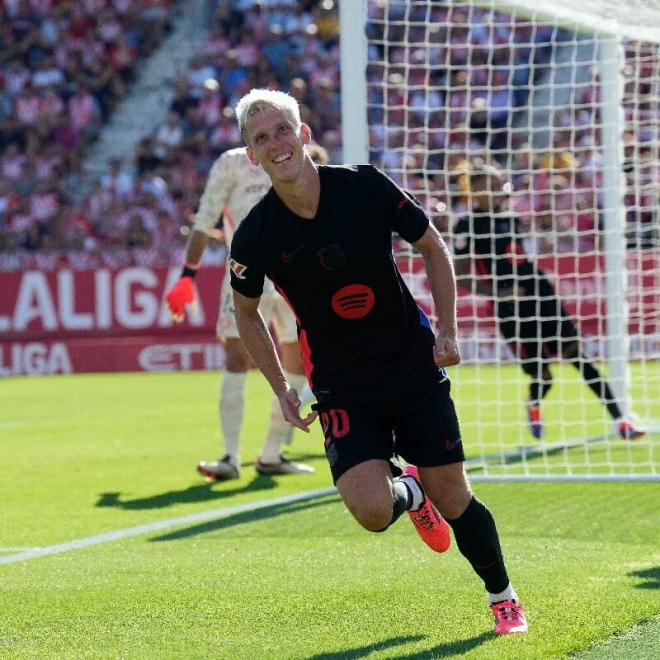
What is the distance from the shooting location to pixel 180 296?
943cm

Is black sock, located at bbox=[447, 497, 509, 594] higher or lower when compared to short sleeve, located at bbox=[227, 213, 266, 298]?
lower

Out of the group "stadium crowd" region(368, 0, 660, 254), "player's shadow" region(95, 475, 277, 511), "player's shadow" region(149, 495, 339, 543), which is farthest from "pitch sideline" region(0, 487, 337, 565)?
"stadium crowd" region(368, 0, 660, 254)

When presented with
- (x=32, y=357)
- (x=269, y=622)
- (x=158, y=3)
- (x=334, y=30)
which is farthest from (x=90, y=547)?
(x=158, y=3)

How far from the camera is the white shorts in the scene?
9.59 meters

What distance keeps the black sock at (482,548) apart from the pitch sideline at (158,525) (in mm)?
2599

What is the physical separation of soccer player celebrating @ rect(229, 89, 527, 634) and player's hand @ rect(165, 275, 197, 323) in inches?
165

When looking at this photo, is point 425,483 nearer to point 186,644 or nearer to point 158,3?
point 186,644

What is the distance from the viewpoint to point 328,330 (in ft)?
17.1

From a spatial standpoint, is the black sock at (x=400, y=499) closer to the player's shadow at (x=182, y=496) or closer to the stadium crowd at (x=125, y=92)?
the player's shadow at (x=182, y=496)

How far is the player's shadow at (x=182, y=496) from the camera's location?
8.61m

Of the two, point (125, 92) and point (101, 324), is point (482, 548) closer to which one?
point (101, 324)

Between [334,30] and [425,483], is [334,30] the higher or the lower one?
the higher one

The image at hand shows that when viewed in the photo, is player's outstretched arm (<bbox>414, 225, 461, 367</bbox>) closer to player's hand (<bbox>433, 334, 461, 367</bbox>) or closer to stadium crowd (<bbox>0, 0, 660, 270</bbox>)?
player's hand (<bbox>433, 334, 461, 367</bbox>)

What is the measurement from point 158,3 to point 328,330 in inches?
1000
